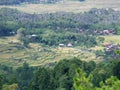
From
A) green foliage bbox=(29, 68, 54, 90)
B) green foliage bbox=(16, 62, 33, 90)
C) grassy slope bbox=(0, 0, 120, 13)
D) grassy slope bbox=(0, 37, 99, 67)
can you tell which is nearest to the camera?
green foliage bbox=(29, 68, 54, 90)

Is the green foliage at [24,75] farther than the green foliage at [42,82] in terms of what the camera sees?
Yes

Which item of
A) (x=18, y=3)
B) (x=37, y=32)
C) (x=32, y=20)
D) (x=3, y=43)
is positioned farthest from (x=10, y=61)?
(x=18, y=3)

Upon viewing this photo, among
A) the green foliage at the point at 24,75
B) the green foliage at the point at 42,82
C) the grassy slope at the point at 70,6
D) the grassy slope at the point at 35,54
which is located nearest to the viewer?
the green foliage at the point at 42,82

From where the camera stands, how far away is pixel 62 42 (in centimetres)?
5453

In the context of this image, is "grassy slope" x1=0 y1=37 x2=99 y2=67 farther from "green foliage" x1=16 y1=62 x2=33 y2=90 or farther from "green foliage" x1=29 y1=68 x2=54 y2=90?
"green foliage" x1=29 y1=68 x2=54 y2=90

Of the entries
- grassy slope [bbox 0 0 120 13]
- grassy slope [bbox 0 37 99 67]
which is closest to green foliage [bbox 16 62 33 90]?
grassy slope [bbox 0 37 99 67]

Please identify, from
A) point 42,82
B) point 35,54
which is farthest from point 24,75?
point 35,54

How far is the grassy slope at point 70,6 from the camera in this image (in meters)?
84.5

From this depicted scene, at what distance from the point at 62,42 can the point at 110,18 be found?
69.4ft

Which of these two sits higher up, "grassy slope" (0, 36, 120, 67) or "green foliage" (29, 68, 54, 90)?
"green foliage" (29, 68, 54, 90)

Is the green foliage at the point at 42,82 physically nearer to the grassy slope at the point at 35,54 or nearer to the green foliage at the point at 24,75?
the green foliage at the point at 24,75

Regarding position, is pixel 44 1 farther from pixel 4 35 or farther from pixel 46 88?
pixel 46 88

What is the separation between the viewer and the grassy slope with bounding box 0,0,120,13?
277 ft

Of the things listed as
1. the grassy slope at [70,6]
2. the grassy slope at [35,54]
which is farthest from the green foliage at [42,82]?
the grassy slope at [70,6]
